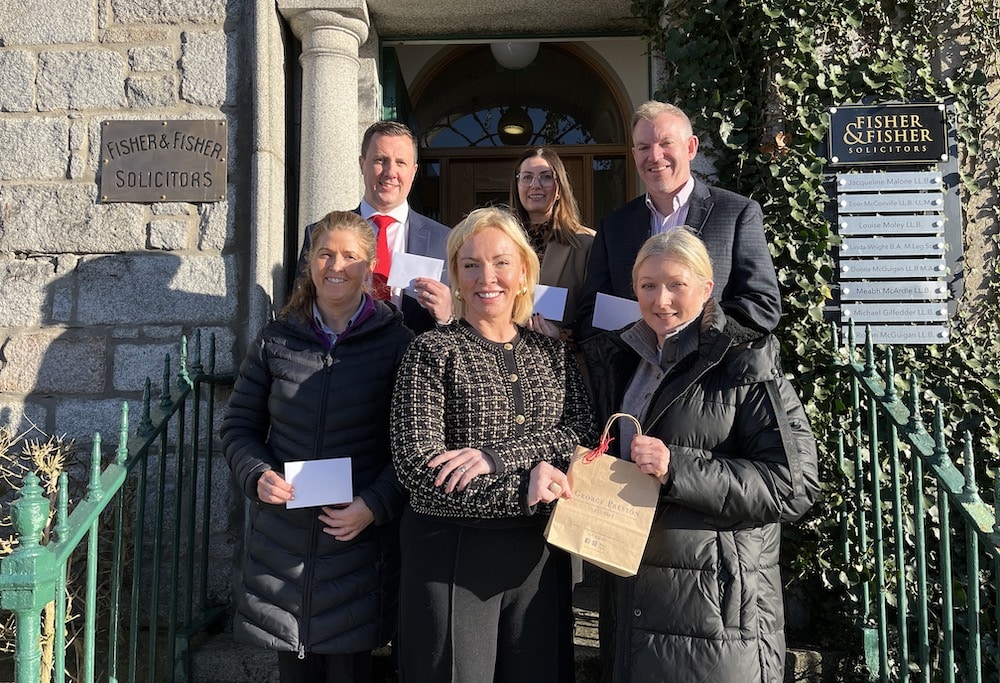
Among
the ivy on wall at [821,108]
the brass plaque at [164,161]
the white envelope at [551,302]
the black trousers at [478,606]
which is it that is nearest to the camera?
the black trousers at [478,606]

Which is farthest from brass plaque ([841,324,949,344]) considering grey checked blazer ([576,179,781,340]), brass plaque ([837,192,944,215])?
grey checked blazer ([576,179,781,340])

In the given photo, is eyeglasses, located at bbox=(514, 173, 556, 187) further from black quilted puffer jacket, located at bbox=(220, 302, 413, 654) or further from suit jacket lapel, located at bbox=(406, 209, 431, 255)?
black quilted puffer jacket, located at bbox=(220, 302, 413, 654)

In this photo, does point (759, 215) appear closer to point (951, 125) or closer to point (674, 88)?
point (674, 88)

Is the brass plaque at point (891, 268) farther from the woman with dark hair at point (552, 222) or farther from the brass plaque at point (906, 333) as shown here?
the woman with dark hair at point (552, 222)

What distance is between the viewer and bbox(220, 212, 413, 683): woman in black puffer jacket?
2307 mm

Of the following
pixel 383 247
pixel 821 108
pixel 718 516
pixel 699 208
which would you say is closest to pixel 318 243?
pixel 383 247

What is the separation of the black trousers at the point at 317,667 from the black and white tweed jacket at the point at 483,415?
2.03 feet

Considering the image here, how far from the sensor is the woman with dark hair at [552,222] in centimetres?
315

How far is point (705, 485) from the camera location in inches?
77.4

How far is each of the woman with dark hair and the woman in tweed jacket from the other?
91cm

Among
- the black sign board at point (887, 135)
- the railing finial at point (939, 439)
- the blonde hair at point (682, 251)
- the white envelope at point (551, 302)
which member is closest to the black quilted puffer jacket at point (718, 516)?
the blonde hair at point (682, 251)

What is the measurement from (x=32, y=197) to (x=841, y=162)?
3.82m

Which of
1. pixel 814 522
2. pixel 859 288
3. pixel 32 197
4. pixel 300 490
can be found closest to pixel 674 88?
pixel 859 288

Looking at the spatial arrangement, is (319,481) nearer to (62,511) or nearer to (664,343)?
(62,511)
